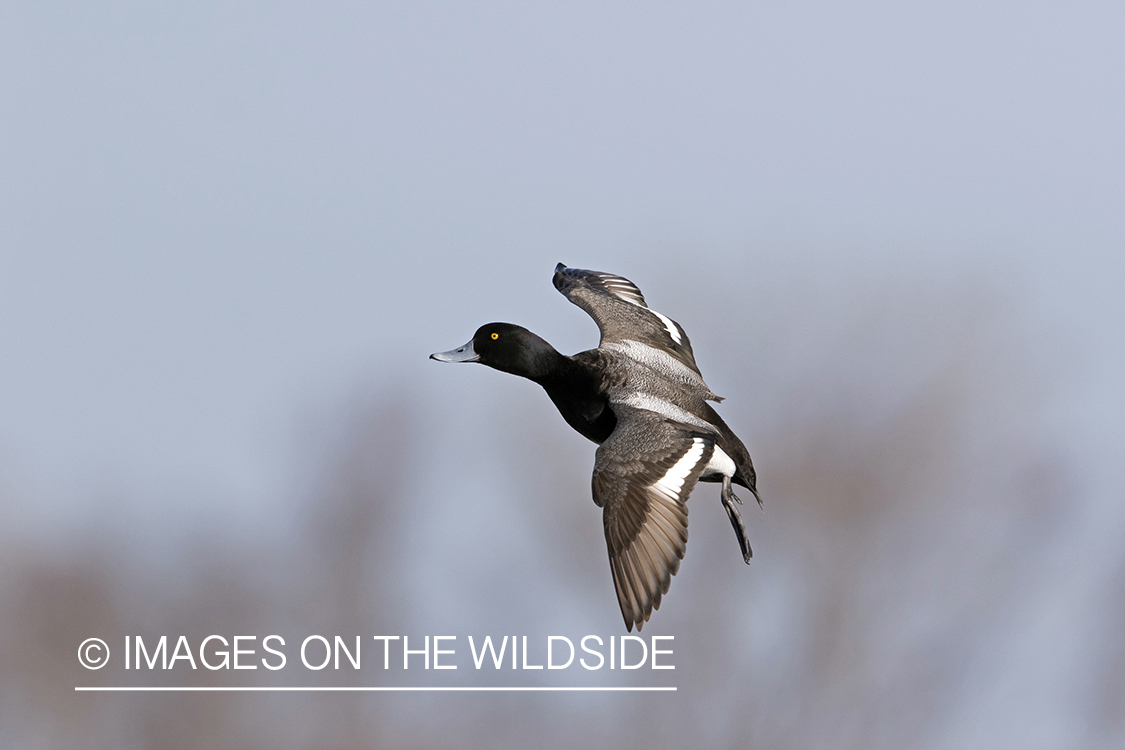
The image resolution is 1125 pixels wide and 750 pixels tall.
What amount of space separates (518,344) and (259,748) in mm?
9688

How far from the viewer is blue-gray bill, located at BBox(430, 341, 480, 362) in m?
5.33

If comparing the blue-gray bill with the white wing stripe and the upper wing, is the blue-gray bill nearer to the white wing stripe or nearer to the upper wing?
the upper wing

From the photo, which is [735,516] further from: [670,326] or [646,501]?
[670,326]

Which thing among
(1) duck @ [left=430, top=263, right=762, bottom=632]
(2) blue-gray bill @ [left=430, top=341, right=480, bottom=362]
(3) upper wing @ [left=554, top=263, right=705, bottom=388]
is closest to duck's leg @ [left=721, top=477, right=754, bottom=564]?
(1) duck @ [left=430, top=263, right=762, bottom=632]

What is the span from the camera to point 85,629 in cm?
1484

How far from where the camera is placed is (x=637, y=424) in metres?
4.55

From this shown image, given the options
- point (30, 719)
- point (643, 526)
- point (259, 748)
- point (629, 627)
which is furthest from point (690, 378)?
point (30, 719)

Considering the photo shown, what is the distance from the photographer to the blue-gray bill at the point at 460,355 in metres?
5.33

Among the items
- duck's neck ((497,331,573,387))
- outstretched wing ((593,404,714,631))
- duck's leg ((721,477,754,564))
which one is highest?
duck's neck ((497,331,573,387))

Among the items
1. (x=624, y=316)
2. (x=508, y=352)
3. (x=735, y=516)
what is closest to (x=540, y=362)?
(x=508, y=352)

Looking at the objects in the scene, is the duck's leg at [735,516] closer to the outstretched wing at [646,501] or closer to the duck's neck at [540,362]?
the outstretched wing at [646,501]

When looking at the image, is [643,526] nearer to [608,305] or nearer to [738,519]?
[738,519]

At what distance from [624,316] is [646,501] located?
6.98 ft

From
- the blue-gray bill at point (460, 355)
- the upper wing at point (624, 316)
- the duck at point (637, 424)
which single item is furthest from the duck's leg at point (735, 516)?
the blue-gray bill at point (460, 355)
